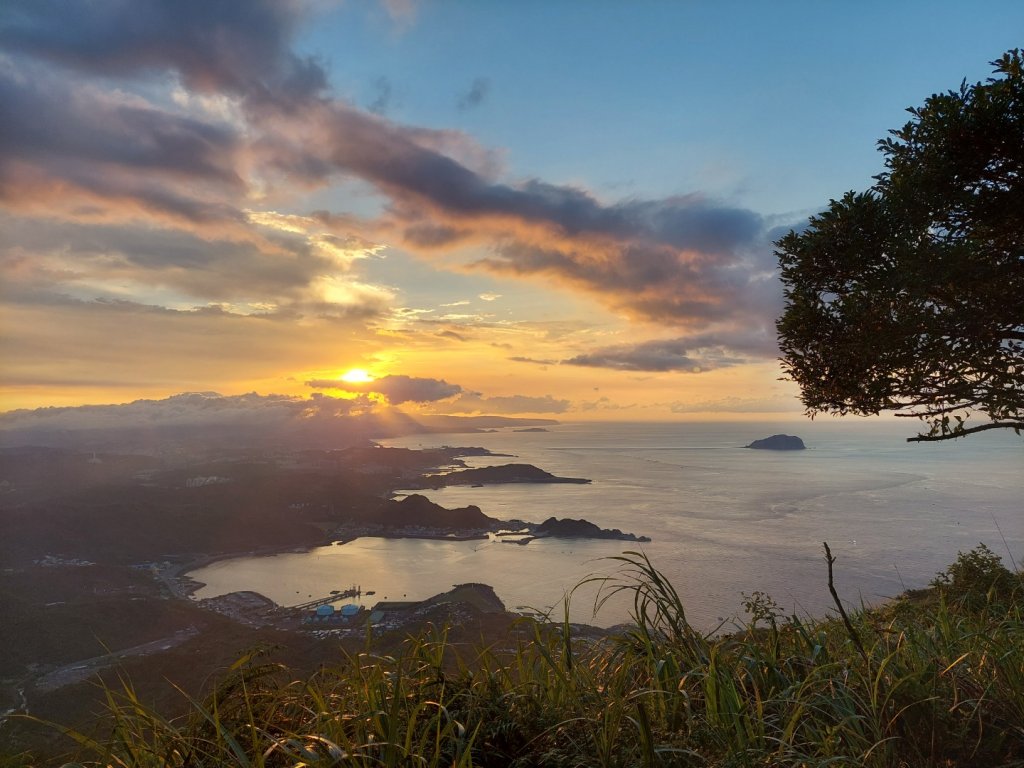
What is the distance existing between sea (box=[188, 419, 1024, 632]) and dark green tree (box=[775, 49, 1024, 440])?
13.6 meters

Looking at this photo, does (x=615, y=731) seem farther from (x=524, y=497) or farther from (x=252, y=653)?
(x=524, y=497)

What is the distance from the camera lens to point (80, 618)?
51.0 meters

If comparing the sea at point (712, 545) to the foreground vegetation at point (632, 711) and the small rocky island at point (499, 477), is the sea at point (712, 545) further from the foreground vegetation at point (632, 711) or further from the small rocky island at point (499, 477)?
→ the foreground vegetation at point (632, 711)

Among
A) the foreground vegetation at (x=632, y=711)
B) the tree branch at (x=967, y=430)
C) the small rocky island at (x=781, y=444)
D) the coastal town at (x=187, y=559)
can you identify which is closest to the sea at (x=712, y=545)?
the coastal town at (x=187, y=559)

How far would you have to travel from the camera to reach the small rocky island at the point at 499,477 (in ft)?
418

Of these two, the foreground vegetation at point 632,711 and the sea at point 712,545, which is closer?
the foreground vegetation at point 632,711

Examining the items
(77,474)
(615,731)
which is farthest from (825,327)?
(77,474)

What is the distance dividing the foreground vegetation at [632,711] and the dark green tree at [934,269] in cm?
406

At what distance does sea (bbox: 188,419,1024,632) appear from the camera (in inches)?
1754

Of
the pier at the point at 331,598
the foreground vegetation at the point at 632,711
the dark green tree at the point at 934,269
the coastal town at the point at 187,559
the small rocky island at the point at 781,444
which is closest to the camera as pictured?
the foreground vegetation at the point at 632,711

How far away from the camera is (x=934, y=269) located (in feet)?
19.9

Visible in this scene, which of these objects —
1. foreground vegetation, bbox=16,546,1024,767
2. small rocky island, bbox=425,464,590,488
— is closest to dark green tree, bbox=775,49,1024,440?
foreground vegetation, bbox=16,546,1024,767

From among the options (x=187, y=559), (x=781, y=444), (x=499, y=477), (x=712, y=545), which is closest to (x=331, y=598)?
(x=187, y=559)

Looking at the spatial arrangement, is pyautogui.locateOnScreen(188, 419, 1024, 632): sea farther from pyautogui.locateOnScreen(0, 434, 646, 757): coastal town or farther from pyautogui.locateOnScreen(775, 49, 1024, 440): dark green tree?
pyautogui.locateOnScreen(775, 49, 1024, 440): dark green tree
